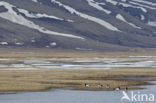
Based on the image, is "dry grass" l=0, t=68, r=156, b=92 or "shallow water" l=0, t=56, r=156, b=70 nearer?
"dry grass" l=0, t=68, r=156, b=92

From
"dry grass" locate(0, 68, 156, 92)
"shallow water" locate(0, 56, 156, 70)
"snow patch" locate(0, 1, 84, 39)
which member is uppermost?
"dry grass" locate(0, 68, 156, 92)

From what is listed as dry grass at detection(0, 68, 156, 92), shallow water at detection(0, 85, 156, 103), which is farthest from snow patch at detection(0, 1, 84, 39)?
shallow water at detection(0, 85, 156, 103)

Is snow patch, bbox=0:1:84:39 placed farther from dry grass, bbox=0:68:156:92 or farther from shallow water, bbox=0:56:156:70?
dry grass, bbox=0:68:156:92

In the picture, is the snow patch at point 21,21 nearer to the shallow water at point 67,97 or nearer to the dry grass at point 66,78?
the dry grass at point 66,78

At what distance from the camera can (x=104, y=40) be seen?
196875mm

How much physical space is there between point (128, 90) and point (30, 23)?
5679 inches

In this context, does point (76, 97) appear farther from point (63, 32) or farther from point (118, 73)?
point (63, 32)

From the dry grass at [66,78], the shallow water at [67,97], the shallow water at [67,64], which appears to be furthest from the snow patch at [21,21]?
the shallow water at [67,97]

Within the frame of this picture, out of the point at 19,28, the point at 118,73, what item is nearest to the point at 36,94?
the point at 118,73

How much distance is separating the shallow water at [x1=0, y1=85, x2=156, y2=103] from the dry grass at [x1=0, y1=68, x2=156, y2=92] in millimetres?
2986

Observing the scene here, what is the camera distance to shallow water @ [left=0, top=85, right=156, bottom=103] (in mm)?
45188

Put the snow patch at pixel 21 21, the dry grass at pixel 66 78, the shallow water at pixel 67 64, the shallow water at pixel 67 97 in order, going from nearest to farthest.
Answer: the shallow water at pixel 67 97, the dry grass at pixel 66 78, the shallow water at pixel 67 64, the snow patch at pixel 21 21

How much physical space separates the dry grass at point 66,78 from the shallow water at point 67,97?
2986mm

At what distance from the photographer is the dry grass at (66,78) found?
55.1 metres
